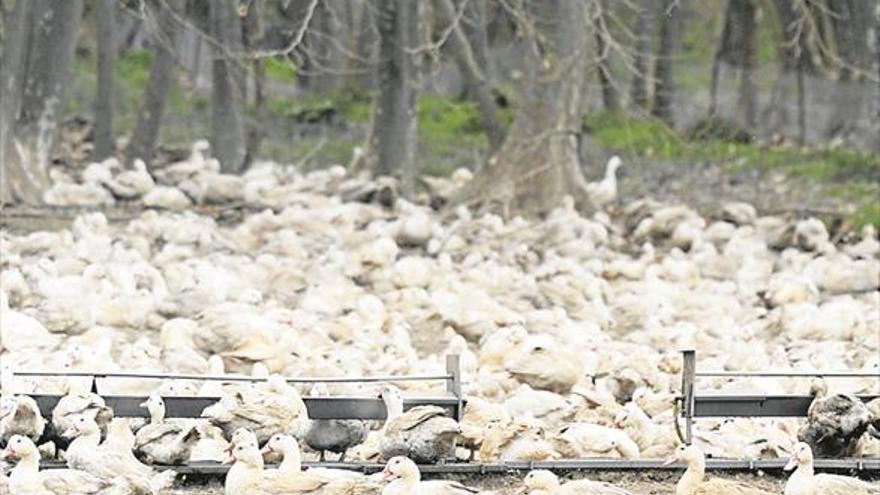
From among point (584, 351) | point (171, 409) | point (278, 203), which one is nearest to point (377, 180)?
point (278, 203)

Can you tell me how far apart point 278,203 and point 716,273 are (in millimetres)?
5910

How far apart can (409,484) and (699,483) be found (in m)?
1.51

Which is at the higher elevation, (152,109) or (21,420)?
(152,109)

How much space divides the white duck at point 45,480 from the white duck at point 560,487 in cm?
203

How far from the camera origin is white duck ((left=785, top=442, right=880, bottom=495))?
10.1 meters

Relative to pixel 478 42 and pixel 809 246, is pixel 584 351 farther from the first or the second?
pixel 478 42

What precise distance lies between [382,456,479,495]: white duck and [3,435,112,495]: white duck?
53.2 inches

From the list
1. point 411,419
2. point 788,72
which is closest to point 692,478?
point 411,419

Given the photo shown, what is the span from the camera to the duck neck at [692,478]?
33.2 ft

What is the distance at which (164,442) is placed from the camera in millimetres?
10945

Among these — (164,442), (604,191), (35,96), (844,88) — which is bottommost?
(164,442)

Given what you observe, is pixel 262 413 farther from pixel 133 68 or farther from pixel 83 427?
pixel 133 68

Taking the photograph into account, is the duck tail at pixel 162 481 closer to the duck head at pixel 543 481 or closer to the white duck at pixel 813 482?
the duck head at pixel 543 481

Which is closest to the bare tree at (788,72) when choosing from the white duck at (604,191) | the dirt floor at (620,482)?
the white duck at (604,191)
